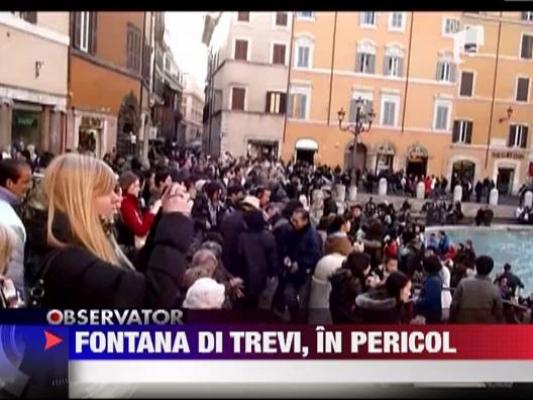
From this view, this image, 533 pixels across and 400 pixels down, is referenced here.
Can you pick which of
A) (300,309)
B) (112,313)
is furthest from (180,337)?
(300,309)

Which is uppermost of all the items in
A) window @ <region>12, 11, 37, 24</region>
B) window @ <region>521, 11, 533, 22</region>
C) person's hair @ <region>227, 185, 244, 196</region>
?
window @ <region>521, 11, 533, 22</region>

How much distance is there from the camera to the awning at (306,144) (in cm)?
216

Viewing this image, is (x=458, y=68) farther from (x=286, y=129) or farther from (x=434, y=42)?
(x=286, y=129)

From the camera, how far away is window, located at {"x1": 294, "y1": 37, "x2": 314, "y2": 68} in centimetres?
209

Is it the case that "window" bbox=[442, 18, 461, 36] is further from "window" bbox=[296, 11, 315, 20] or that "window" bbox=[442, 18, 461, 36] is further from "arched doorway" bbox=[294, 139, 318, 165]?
"arched doorway" bbox=[294, 139, 318, 165]

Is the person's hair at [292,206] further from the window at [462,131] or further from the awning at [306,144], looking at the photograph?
the window at [462,131]

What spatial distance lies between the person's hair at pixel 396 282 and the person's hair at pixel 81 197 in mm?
928

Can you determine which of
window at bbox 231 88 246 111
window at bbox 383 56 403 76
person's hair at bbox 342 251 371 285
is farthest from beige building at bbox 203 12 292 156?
person's hair at bbox 342 251 371 285

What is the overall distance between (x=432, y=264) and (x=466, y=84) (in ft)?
2.12

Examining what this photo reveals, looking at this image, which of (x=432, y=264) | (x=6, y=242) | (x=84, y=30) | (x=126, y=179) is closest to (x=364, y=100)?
(x=432, y=264)

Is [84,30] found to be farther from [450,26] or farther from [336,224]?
[450,26]

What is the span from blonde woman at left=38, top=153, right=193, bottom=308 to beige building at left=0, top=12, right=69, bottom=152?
0.14m

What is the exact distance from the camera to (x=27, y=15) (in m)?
1.99

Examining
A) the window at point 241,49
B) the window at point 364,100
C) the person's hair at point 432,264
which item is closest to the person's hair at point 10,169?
the window at point 241,49
